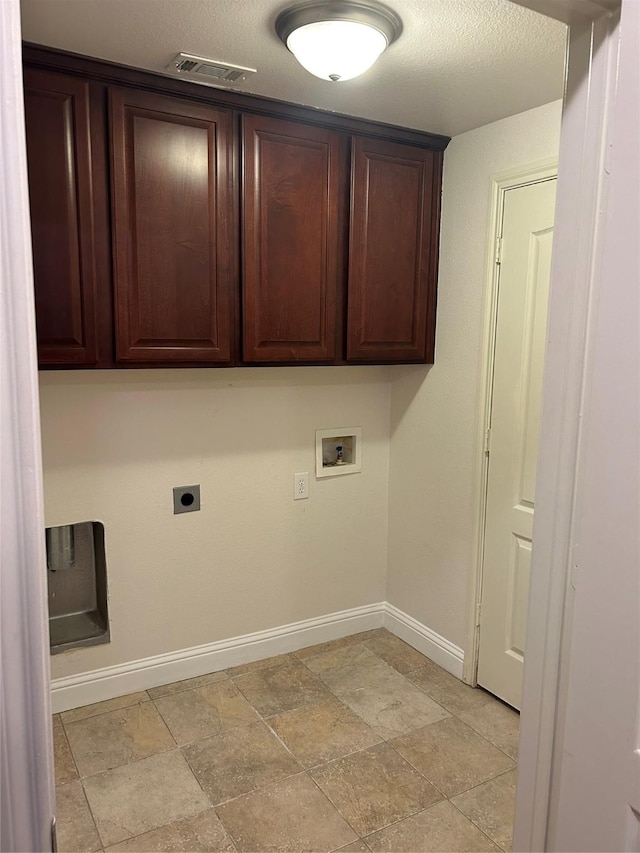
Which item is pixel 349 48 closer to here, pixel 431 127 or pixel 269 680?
pixel 431 127

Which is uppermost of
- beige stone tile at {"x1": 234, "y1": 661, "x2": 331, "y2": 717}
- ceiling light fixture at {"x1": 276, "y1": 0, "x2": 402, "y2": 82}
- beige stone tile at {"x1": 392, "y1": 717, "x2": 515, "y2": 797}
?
ceiling light fixture at {"x1": 276, "y1": 0, "x2": 402, "y2": 82}

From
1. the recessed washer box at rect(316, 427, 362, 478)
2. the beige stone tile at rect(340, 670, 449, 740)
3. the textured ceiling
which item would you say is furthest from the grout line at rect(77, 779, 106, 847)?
the textured ceiling

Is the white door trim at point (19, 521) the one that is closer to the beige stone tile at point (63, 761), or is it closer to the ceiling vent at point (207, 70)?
the ceiling vent at point (207, 70)

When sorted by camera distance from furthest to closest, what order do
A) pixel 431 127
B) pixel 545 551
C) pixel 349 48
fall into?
pixel 431 127 → pixel 349 48 → pixel 545 551

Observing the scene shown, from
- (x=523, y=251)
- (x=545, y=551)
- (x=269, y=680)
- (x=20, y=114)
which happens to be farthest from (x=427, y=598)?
(x=20, y=114)

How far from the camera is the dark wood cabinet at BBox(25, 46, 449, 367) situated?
2.02 metres

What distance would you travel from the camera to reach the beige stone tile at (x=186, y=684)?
269cm

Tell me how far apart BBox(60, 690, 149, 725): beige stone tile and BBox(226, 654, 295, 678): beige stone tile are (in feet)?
1.30

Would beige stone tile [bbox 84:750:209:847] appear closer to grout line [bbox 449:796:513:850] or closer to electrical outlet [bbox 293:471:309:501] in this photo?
grout line [bbox 449:796:513:850]

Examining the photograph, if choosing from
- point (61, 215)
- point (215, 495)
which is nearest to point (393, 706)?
point (215, 495)

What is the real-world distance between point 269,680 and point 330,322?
1586 millimetres

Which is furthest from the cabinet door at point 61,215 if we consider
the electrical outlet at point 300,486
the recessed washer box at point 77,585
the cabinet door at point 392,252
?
the electrical outlet at point 300,486

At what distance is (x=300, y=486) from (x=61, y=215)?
155 cm

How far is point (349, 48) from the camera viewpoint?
1.72 meters
